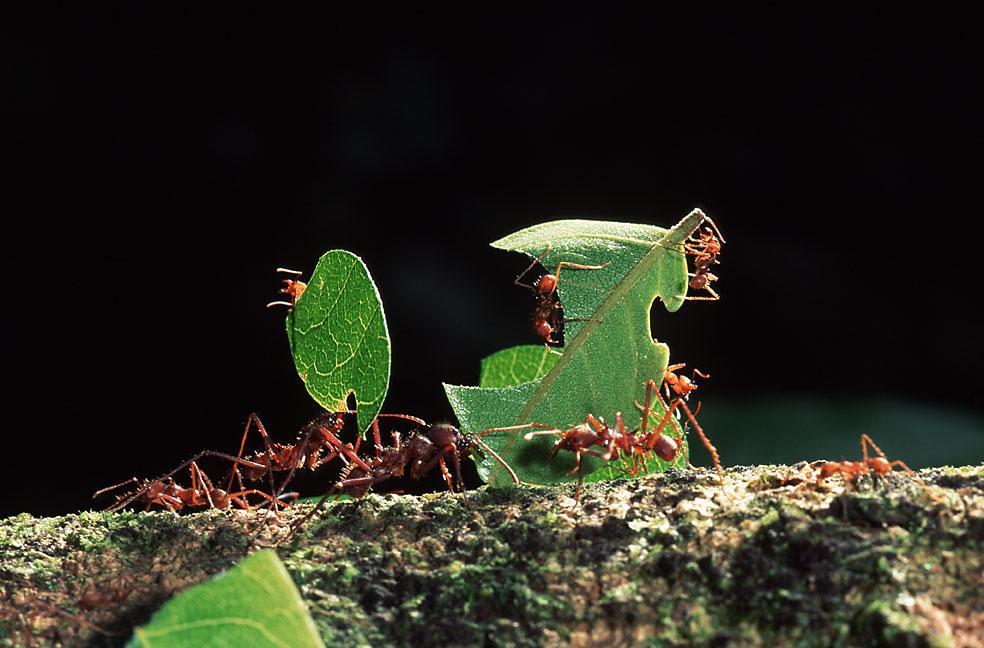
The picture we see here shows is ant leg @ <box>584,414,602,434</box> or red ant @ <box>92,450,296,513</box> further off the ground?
ant leg @ <box>584,414,602,434</box>

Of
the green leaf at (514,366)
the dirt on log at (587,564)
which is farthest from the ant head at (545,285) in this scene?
the dirt on log at (587,564)

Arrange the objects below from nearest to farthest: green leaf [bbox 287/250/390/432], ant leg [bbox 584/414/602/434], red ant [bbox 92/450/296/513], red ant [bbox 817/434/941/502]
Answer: red ant [bbox 817/434/941/502], green leaf [bbox 287/250/390/432], ant leg [bbox 584/414/602/434], red ant [bbox 92/450/296/513]

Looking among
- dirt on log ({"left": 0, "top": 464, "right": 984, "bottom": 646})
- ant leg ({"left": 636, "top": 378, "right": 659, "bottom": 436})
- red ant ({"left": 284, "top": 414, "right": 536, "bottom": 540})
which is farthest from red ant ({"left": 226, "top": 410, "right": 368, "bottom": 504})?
ant leg ({"left": 636, "top": 378, "right": 659, "bottom": 436})

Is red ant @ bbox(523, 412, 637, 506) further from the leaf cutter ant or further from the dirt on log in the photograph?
the dirt on log

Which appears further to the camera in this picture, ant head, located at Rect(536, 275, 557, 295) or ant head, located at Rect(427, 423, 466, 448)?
ant head, located at Rect(536, 275, 557, 295)

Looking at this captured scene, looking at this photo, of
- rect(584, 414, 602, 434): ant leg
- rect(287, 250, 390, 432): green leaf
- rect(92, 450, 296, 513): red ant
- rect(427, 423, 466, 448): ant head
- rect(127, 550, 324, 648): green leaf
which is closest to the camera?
rect(127, 550, 324, 648): green leaf

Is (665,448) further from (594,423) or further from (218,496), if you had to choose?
(218,496)

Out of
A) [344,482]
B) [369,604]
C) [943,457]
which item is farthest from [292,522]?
[943,457]

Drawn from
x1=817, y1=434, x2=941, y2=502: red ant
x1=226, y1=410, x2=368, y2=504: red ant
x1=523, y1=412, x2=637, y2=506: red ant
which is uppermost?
x1=817, y1=434, x2=941, y2=502: red ant
